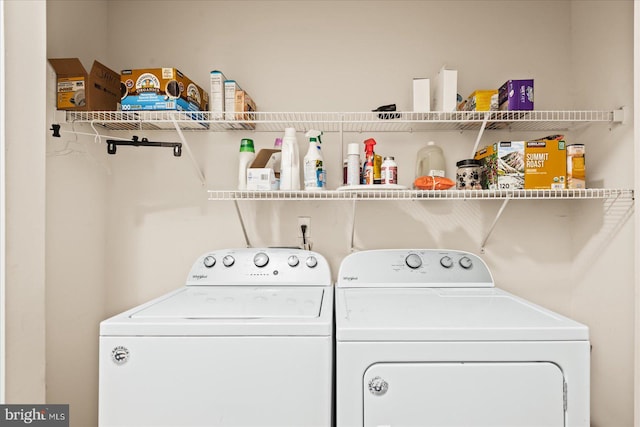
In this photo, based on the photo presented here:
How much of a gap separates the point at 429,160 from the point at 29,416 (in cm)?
196

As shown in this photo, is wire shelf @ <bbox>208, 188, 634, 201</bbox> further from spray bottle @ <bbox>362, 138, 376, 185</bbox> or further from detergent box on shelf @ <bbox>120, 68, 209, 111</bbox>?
detergent box on shelf @ <bbox>120, 68, 209, 111</bbox>

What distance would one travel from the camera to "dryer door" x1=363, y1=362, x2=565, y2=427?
1169 millimetres

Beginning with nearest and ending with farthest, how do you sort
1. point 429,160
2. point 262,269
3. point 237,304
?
point 237,304 → point 262,269 → point 429,160

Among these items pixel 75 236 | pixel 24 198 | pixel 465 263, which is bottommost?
pixel 465 263

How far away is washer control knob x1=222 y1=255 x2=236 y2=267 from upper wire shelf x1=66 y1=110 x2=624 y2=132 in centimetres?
66

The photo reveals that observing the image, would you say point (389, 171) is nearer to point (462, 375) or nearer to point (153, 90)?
point (462, 375)

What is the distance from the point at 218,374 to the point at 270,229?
106cm

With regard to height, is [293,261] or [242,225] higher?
[242,225]

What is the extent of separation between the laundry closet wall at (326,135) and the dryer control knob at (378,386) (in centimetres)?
98

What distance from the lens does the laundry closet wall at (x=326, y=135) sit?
2.11 m

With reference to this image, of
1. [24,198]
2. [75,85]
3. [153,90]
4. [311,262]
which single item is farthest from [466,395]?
[75,85]

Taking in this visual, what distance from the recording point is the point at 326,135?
7.04ft

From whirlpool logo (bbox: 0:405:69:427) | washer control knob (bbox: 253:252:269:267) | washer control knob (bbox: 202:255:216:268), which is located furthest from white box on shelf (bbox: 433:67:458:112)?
whirlpool logo (bbox: 0:405:69:427)

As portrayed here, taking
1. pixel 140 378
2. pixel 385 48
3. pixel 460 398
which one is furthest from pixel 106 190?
pixel 460 398
